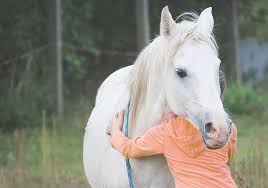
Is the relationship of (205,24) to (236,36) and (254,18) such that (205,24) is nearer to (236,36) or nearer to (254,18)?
(236,36)

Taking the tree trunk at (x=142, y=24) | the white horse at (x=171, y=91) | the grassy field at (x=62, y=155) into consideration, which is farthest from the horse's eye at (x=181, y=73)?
the tree trunk at (x=142, y=24)

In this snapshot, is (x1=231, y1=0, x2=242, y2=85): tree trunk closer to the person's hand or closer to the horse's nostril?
the person's hand

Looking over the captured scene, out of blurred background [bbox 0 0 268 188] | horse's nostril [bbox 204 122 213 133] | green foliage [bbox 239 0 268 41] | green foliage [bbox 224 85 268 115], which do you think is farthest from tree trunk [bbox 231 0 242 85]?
horse's nostril [bbox 204 122 213 133]

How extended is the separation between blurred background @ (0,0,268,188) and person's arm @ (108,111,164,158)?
162 cm

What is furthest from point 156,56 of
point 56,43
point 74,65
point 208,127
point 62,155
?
point 74,65

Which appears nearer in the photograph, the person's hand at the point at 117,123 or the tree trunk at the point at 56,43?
the person's hand at the point at 117,123

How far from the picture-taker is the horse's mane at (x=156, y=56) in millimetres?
3881

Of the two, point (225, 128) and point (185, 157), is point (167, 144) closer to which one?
point (185, 157)

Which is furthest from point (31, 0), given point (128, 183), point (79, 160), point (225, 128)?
point (225, 128)

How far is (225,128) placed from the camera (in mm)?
3449

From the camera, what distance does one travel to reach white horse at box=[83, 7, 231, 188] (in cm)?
359

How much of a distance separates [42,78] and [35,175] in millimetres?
4988

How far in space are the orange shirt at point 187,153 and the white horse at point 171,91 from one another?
0.46 feet

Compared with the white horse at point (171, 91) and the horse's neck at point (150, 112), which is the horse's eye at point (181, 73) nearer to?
the white horse at point (171, 91)
